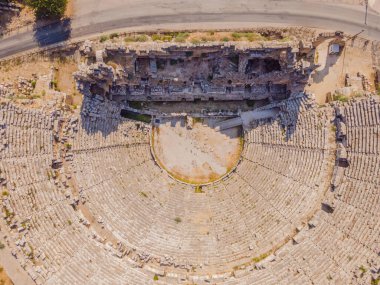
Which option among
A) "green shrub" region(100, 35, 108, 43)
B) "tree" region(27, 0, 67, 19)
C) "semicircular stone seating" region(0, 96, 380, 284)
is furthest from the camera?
"green shrub" region(100, 35, 108, 43)

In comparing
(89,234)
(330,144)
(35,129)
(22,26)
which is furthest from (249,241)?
(22,26)

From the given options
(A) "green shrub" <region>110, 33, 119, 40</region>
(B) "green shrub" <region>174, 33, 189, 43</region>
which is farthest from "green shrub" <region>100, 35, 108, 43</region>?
(B) "green shrub" <region>174, 33, 189, 43</region>

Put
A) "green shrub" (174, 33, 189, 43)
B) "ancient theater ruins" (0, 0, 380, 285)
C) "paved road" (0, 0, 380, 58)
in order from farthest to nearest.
A: "paved road" (0, 0, 380, 58)
"green shrub" (174, 33, 189, 43)
"ancient theater ruins" (0, 0, 380, 285)

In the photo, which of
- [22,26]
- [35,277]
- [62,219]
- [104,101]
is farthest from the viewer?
[22,26]

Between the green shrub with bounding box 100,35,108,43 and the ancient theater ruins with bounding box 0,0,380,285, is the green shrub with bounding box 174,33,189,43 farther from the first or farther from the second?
the green shrub with bounding box 100,35,108,43

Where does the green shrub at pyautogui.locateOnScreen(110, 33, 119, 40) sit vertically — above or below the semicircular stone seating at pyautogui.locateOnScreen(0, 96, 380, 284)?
above

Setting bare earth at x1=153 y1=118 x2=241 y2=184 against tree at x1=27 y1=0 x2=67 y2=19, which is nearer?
tree at x1=27 y1=0 x2=67 y2=19

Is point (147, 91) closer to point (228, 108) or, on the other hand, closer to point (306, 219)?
point (228, 108)
